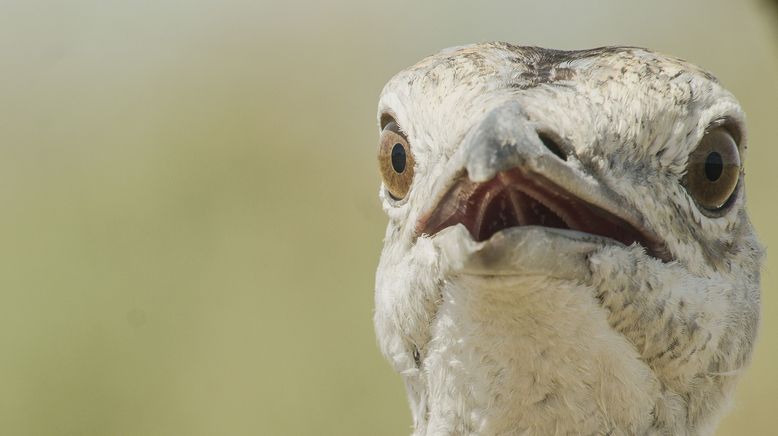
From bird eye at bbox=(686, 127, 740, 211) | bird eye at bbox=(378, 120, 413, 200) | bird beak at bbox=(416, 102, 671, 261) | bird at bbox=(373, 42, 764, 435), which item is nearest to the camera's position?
bird beak at bbox=(416, 102, 671, 261)

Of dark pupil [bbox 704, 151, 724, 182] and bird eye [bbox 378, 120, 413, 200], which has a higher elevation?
dark pupil [bbox 704, 151, 724, 182]

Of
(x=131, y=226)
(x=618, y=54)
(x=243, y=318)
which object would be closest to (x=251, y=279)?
(x=243, y=318)

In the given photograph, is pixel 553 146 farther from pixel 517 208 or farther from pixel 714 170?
pixel 714 170

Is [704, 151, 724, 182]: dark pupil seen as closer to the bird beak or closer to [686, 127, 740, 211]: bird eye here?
[686, 127, 740, 211]: bird eye

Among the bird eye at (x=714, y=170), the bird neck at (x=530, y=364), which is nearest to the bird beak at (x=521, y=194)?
the bird neck at (x=530, y=364)

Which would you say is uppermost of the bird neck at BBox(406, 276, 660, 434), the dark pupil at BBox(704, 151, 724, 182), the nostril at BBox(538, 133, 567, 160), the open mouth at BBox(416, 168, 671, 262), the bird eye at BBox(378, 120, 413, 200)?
the nostril at BBox(538, 133, 567, 160)

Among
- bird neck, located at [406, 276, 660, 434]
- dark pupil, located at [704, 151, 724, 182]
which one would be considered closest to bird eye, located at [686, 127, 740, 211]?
dark pupil, located at [704, 151, 724, 182]
